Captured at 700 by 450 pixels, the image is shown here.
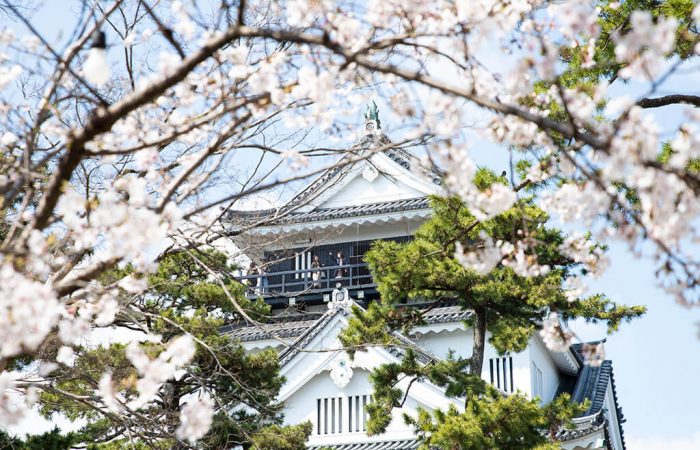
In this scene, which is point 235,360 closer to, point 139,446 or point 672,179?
point 139,446

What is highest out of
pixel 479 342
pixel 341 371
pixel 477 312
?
pixel 341 371

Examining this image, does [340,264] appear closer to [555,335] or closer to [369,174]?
[369,174]

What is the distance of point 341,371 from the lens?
15180 millimetres

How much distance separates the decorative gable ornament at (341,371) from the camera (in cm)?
1516

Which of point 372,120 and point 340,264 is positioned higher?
point 372,120

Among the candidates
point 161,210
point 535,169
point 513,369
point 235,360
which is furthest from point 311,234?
point 161,210

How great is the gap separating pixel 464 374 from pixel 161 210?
22.0 ft

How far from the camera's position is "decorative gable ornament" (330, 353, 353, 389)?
15.2 meters

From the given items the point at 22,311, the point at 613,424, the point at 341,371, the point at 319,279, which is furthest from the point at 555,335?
the point at 613,424

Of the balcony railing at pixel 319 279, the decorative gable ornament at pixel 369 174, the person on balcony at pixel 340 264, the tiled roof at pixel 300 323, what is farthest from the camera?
the decorative gable ornament at pixel 369 174

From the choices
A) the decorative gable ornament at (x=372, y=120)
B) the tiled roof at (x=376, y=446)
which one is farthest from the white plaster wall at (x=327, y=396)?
the decorative gable ornament at (x=372, y=120)

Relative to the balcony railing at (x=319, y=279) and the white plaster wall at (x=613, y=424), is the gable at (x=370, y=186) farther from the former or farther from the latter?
the white plaster wall at (x=613, y=424)

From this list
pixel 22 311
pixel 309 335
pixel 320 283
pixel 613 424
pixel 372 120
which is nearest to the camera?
pixel 22 311

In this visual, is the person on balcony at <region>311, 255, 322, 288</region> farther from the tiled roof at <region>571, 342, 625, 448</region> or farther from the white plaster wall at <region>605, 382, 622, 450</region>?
the white plaster wall at <region>605, 382, 622, 450</region>
